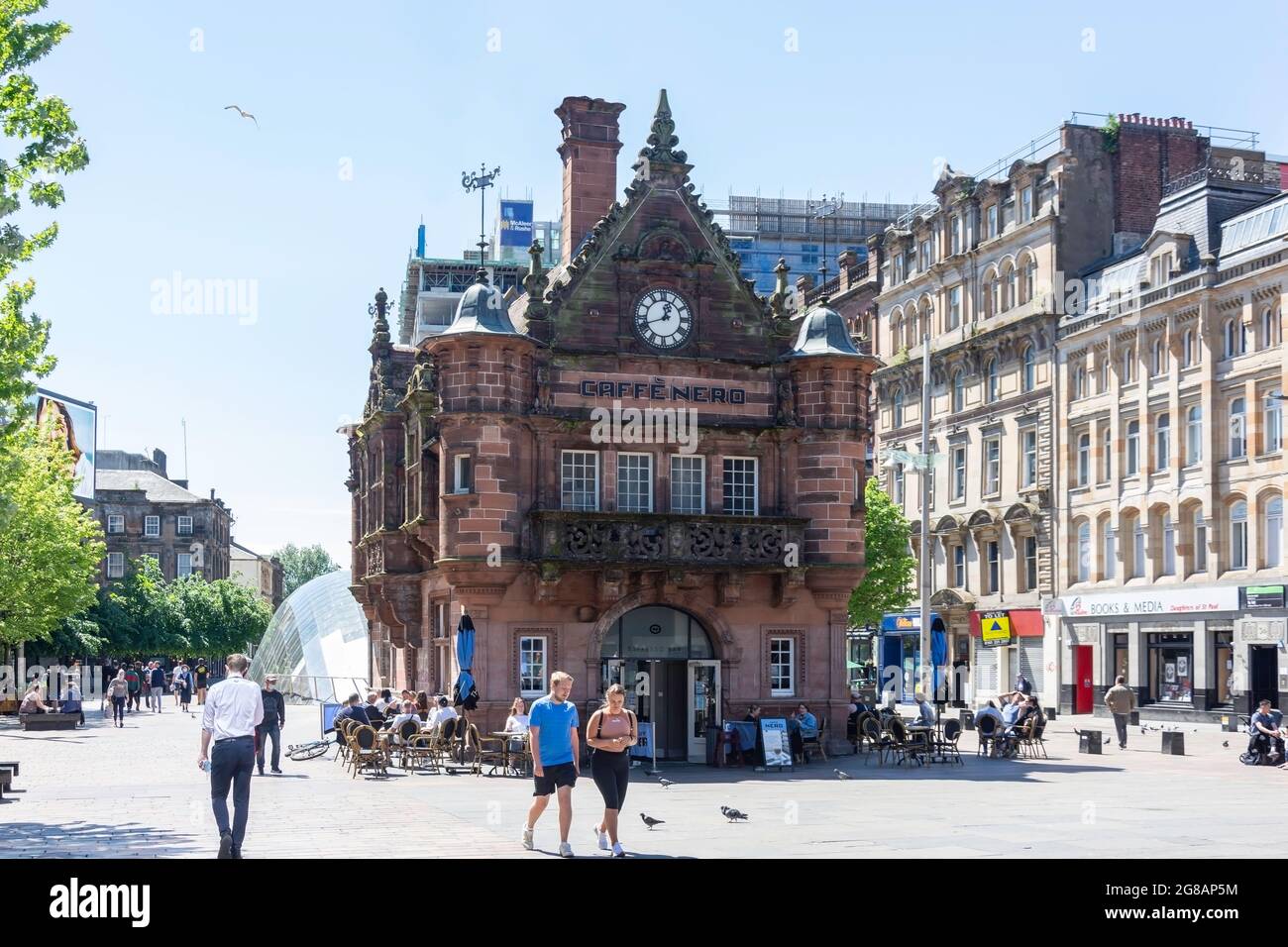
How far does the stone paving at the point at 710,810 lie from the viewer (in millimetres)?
17750

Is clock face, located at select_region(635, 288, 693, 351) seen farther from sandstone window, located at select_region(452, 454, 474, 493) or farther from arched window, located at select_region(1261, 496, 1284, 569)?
arched window, located at select_region(1261, 496, 1284, 569)

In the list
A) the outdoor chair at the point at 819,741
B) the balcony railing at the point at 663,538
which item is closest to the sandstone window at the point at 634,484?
the balcony railing at the point at 663,538

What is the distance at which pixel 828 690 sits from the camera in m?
36.5

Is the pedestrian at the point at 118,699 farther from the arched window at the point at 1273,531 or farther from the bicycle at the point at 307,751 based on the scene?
the arched window at the point at 1273,531

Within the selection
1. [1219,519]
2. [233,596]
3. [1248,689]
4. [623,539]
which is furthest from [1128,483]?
[233,596]

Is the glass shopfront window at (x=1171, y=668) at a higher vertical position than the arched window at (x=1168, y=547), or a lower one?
lower

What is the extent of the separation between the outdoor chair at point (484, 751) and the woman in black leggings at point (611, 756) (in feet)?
44.3

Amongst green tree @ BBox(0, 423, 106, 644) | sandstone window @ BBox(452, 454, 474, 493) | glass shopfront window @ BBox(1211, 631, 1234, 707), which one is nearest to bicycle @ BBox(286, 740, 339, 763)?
sandstone window @ BBox(452, 454, 474, 493)

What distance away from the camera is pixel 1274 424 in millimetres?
49625

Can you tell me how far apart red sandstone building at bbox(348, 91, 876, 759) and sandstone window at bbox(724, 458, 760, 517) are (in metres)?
0.04

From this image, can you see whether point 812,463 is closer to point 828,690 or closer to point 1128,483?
point 828,690

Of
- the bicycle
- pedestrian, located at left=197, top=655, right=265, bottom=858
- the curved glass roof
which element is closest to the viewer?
pedestrian, located at left=197, top=655, right=265, bottom=858

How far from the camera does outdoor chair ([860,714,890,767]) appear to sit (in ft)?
111
